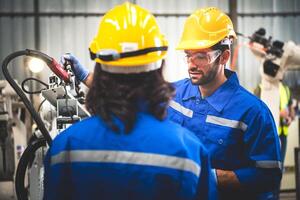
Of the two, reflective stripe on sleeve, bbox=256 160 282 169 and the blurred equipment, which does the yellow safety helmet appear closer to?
reflective stripe on sleeve, bbox=256 160 282 169

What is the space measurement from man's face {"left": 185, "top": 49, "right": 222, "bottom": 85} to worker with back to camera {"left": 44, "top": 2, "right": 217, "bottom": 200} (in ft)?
2.07

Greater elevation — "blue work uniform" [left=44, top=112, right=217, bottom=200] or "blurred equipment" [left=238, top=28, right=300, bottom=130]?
"blurred equipment" [left=238, top=28, right=300, bottom=130]

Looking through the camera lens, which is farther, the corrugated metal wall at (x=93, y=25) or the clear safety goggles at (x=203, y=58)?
the corrugated metal wall at (x=93, y=25)

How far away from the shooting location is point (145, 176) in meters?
1.21

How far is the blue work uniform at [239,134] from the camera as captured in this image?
1.79 meters

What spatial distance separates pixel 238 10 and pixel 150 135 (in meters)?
6.14

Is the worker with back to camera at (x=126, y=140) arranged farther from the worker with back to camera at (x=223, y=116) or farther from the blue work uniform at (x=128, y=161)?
the worker with back to camera at (x=223, y=116)

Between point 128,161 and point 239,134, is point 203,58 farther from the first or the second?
point 128,161

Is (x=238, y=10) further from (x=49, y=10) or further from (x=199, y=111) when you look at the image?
(x=199, y=111)

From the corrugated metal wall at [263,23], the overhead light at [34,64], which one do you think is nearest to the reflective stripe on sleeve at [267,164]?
the overhead light at [34,64]

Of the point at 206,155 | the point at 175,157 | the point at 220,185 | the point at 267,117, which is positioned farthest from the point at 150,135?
the point at 267,117

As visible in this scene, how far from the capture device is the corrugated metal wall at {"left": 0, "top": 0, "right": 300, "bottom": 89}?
6531mm

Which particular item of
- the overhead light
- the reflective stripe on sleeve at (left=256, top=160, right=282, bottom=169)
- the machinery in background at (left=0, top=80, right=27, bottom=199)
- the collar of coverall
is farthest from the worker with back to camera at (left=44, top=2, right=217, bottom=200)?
the overhead light

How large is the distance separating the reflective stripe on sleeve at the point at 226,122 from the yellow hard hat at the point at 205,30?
322mm
